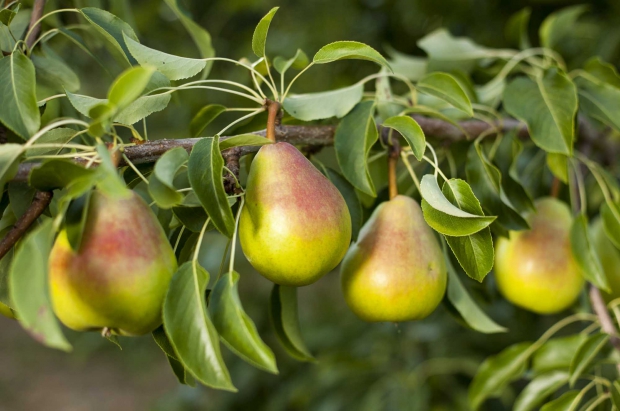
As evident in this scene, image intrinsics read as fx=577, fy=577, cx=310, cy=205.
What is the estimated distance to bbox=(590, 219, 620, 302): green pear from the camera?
120cm

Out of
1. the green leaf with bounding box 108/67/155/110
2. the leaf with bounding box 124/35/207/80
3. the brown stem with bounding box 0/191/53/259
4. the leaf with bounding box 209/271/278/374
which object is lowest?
the leaf with bounding box 209/271/278/374

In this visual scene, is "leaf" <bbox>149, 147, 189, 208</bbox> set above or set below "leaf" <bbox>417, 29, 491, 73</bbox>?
above

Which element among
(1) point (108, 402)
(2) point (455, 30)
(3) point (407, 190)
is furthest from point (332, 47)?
(1) point (108, 402)

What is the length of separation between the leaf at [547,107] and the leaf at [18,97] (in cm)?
70

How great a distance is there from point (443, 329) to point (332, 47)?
141 cm

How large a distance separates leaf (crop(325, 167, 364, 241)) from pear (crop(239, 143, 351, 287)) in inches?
6.0

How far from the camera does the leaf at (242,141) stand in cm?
66

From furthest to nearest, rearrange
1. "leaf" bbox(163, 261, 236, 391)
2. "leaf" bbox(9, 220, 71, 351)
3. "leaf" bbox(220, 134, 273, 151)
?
"leaf" bbox(220, 134, 273, 151) → "leaf" bbox(163, 261, 236, 391) → "leaf" bbox(9, 220, 71, 351)

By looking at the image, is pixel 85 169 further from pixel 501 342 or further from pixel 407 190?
pixel 501 342

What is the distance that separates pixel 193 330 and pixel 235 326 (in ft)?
0.14

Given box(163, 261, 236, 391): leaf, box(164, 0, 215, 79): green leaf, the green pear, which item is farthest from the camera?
the green pear

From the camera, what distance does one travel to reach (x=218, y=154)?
24.5 inches

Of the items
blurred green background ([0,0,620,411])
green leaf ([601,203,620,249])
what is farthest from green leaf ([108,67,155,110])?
blurred green background ([0,0,620,411])

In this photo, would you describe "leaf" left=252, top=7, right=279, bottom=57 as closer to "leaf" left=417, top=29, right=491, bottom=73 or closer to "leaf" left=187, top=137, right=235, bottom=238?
"leaf" left=187, top=137, right=235, bottom=238
